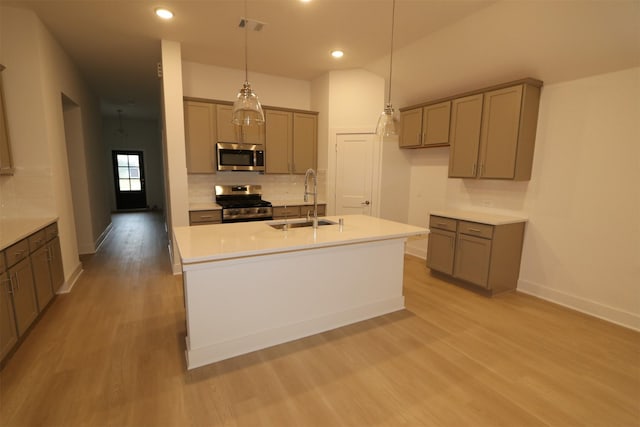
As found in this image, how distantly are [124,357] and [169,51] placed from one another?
11.4 ft

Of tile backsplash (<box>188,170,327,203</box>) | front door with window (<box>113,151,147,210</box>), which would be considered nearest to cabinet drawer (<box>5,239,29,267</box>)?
tile backsplash (<box>188,170,327,203</box>)

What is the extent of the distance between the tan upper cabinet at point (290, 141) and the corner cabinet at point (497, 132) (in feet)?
7.43

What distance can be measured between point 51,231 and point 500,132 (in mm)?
4949

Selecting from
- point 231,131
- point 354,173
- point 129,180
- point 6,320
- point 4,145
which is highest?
point 231,131

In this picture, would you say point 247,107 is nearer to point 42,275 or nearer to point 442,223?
point 42,275

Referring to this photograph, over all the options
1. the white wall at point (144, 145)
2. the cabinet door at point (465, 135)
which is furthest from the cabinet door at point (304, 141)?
the white wall at point (144, 145)

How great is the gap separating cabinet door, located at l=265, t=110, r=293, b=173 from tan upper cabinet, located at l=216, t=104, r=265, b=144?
0.15 meters

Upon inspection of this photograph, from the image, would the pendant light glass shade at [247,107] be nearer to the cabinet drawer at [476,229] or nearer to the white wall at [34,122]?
the white wall at [34,122]

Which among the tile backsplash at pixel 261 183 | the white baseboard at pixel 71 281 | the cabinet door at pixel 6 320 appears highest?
the tile backsplash at pixel 261 183

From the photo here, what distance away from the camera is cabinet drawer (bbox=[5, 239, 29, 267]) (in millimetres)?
2244

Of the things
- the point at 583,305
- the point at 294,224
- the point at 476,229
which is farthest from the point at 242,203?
the point at 583,305

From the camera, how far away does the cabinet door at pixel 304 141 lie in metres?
5.04

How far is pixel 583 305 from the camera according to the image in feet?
10.3

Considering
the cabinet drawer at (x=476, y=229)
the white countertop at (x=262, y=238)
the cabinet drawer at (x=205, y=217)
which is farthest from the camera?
the cabinet drawer at (x=205, y=217)
